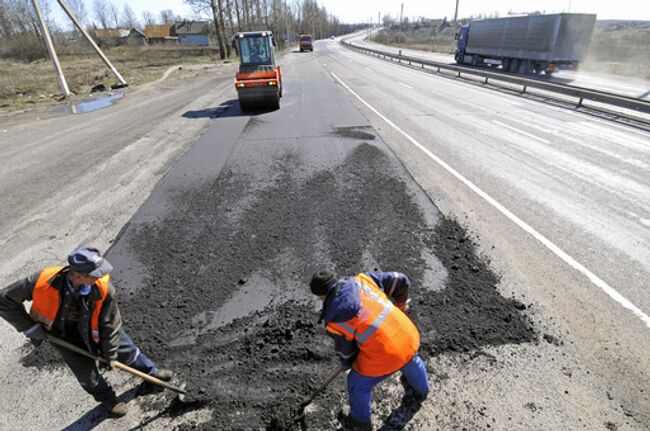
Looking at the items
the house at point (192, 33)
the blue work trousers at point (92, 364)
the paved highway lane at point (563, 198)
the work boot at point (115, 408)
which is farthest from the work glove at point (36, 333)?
the house at point (192, 33)

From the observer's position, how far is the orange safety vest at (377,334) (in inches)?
94.9

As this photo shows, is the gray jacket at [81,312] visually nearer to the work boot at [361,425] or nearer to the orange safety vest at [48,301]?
the orange safety vest at [48,301]

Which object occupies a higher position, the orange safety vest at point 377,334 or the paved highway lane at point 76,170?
the orange safety vest at point 377,334

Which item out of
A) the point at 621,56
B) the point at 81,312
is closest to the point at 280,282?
the point at 81,312

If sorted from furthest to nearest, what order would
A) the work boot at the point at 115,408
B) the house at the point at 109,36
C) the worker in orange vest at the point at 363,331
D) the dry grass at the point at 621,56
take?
the house at the point at 109,36, the dry grass at the point at 621,56, the work boot at the point at 115,408, the worker in orange vest at the point at 363,331

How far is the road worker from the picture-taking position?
258 centimetres

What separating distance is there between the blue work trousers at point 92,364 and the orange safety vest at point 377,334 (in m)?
1.87

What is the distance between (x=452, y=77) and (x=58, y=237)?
2510 cm

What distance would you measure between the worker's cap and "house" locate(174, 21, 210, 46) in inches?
3762

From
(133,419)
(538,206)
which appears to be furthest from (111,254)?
(538,206)

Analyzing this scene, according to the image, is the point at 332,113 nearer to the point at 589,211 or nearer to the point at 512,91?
the point at 589,211

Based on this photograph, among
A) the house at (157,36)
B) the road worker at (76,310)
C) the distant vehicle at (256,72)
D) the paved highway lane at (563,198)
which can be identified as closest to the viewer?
the road worker at (76,310)

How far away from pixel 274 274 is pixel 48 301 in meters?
2.50

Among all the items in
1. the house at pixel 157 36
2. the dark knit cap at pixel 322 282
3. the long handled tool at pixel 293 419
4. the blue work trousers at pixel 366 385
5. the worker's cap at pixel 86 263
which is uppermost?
the house at pixel 157 36
